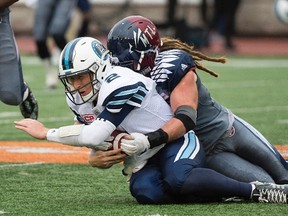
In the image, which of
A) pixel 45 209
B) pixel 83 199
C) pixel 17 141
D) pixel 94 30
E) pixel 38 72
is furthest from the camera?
pixel 94 30

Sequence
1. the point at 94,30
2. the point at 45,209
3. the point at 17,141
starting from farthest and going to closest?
the point at 94,30
the point at 17,141
the point at 45,209

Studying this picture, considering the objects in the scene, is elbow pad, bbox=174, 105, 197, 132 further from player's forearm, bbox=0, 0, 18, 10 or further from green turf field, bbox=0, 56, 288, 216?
player's forearm, bbox=0, 0, 18, 10

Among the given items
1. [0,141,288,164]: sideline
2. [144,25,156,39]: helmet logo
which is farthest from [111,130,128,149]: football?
[0,141,288,164]: sideline

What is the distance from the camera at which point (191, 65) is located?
5188 mm

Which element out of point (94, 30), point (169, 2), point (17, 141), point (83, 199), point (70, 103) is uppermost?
point (70, 103)

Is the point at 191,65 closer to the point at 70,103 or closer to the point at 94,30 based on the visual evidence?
the point at 70,103

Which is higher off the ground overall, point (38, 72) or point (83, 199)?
point (83, 199)

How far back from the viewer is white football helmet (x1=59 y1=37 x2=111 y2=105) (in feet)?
16.4

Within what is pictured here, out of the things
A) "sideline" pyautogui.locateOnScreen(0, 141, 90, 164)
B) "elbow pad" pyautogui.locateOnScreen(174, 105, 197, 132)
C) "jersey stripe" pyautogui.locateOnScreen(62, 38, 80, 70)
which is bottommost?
"sideline" pyautogui.locateOnScreen(0, 141, 90, 164)

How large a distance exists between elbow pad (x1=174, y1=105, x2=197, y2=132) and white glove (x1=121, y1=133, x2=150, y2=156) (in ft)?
0.65

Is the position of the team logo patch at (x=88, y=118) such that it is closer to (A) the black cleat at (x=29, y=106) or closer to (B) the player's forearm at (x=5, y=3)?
(B) the player's forearm at (x=5, y=3)

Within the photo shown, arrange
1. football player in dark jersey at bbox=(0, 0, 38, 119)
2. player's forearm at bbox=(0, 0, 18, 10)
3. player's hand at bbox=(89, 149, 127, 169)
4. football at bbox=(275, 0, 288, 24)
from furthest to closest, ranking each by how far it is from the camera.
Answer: football at bbox=(275, 0, 288, 24) < football player in dark jersey at bbox=(0, 0, 38, 119) < player's forearm at bbox=(0, 0, 18, 10) < player's hand at bbox=(89, 149, 127, 169)

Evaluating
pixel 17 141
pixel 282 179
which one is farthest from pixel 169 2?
pixel 282 179

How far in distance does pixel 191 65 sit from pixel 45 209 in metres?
1.03
